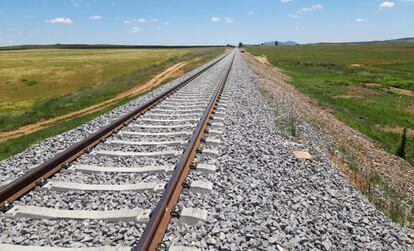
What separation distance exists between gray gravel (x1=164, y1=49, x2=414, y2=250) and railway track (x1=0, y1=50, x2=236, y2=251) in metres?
0.26

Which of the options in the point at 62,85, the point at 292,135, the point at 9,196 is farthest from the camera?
the point at 62,85

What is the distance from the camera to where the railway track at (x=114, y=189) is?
4020 mm

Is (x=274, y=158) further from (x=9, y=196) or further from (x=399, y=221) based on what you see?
(x=9, y=196)

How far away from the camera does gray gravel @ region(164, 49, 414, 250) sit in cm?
411

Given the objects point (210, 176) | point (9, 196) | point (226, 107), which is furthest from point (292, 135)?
point (9, 196)

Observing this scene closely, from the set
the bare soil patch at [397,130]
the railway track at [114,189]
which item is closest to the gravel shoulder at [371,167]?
the railway track at [114,189]

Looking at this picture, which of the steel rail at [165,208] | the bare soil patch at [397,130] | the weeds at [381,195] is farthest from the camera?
the bare soil patch at [397,130]

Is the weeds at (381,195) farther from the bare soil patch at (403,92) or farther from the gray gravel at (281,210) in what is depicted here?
the bare soil patch at (403,92)

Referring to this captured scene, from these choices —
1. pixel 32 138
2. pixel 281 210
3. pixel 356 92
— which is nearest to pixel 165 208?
pixel 281 210

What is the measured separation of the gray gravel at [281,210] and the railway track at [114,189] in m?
0.26

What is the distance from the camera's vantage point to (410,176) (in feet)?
33.1

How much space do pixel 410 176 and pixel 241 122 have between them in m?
5.01

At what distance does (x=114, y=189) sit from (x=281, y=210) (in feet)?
7.74

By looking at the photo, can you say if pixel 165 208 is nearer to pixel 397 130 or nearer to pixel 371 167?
pixel 371 167
